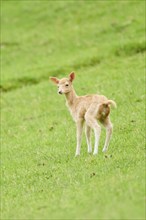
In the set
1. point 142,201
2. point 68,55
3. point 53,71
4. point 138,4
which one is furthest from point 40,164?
point 138,4

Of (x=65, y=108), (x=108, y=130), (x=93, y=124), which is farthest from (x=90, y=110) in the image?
(x=65, y=108)

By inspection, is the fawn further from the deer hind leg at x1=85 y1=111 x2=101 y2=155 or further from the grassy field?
the grassy field

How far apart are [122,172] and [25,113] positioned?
11968mm

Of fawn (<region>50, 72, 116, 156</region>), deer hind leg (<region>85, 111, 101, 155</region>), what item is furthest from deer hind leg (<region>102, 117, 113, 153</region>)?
deer hind leg (<region>85, 111, 101, 155</region>)

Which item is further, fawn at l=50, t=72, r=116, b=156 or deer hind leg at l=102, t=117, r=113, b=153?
deer hind leg at l=102, t=117, r=113, b=153

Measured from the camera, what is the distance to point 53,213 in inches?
368

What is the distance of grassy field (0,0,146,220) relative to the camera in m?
10.1

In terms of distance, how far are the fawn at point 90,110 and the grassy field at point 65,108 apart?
0.50m

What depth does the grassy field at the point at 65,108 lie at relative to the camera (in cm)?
1011

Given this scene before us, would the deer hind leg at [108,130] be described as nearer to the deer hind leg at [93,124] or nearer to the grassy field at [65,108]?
the grassy field at [65,108]

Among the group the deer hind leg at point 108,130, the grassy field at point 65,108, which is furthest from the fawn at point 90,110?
the grassy field at point 65,108

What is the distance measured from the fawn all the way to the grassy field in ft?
1.63

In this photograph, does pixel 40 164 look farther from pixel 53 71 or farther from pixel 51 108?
pixel 53 71

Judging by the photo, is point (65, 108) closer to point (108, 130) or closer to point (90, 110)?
point (108, 130)
